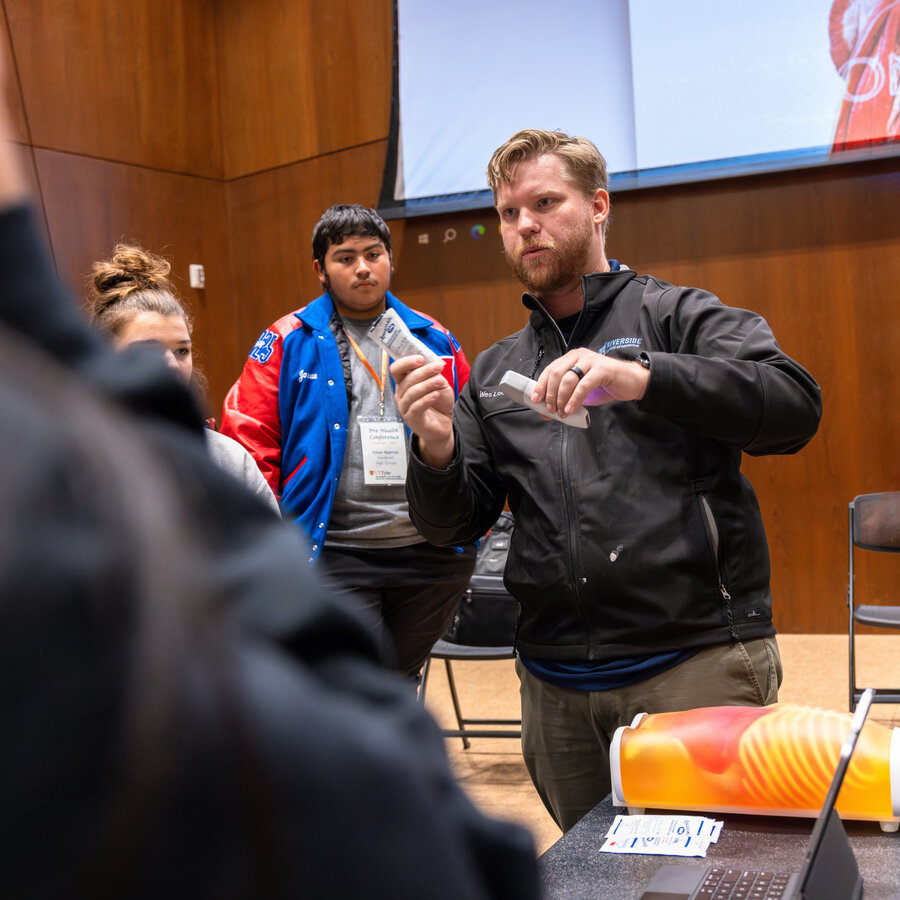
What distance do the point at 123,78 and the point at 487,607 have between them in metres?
4.40

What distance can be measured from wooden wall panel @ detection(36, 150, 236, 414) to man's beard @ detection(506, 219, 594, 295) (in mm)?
4139

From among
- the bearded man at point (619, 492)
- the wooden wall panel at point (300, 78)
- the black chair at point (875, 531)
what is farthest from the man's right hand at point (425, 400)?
the wooden wall panel at point (300, 78)

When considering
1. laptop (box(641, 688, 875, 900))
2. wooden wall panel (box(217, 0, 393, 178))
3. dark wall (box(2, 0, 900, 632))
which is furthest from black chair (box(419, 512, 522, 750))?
wooden wall panel (box(217, 0, 393, 178))

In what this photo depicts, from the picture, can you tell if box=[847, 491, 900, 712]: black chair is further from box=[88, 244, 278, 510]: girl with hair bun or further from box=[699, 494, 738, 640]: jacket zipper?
box=[88, 244, 278, 510]: girl with hair bun

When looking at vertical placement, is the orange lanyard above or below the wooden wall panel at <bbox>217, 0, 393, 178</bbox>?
below

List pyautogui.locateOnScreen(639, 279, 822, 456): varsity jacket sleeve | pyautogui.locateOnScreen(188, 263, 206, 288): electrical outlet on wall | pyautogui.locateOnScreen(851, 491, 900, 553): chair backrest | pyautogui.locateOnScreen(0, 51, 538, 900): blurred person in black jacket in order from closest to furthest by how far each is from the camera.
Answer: pyautogui.locateOnScreen(0, 51, 538, 900): blurred person in black jacket → pyautogui.locateOnScreen(639, 279, 822, 456): varsity jacket sleeve → pyautogui.locateOnScreen(851, 491, 900, 553): chair backrest → pyautogui.locateOnScreen(188, 263, 206, 288): electrical outlet on wall

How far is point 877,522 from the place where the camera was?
373 cm

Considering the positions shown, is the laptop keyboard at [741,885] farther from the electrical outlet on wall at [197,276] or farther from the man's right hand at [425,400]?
the electrical outlet on wall at [197,276]

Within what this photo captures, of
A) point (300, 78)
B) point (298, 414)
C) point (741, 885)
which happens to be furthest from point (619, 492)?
point (300, 78)

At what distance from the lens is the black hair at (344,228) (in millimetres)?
3090

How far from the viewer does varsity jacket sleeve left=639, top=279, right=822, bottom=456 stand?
1.63 m

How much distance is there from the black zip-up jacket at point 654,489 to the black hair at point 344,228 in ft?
4.47

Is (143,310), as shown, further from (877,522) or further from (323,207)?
(323,207)

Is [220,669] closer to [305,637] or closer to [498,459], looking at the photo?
[305,637]
